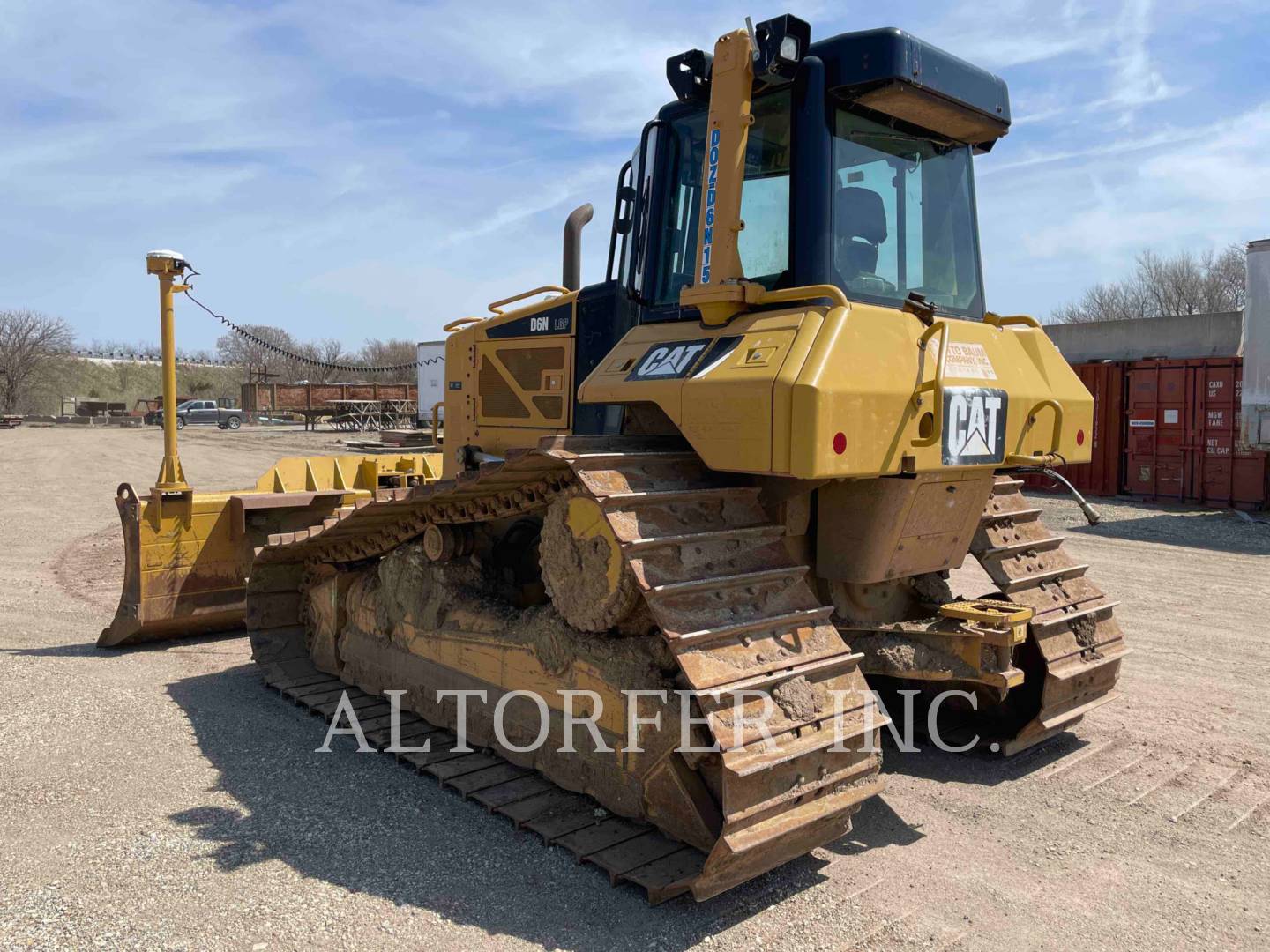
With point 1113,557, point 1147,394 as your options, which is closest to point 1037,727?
point 1113,557

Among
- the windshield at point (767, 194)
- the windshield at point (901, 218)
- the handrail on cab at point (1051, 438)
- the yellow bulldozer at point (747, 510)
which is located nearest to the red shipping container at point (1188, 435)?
the yellow bulldozer at point (747, 510)

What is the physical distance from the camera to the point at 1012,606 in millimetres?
4551

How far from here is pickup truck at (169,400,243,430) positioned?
44.8 m

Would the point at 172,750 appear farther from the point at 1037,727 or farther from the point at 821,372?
the point at 1037,727

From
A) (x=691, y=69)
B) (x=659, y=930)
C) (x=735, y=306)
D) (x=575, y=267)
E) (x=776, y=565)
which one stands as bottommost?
(x=659, y=930)

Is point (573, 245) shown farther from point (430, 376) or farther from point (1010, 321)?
point (430, 376)

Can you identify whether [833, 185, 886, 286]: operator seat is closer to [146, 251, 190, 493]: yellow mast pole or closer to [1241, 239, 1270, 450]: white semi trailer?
[146, 251, 190, 493]: yellow mast pole

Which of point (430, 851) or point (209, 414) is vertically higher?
point (209, 414)

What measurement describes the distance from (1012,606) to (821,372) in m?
1.79

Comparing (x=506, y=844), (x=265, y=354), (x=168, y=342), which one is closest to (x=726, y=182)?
(x=506, y=844)

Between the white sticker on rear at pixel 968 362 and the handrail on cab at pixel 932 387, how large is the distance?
8 centimetres

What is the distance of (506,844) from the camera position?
402 cm

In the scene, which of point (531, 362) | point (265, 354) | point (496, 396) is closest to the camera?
point (531, 362)

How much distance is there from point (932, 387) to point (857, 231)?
2.62 ft
